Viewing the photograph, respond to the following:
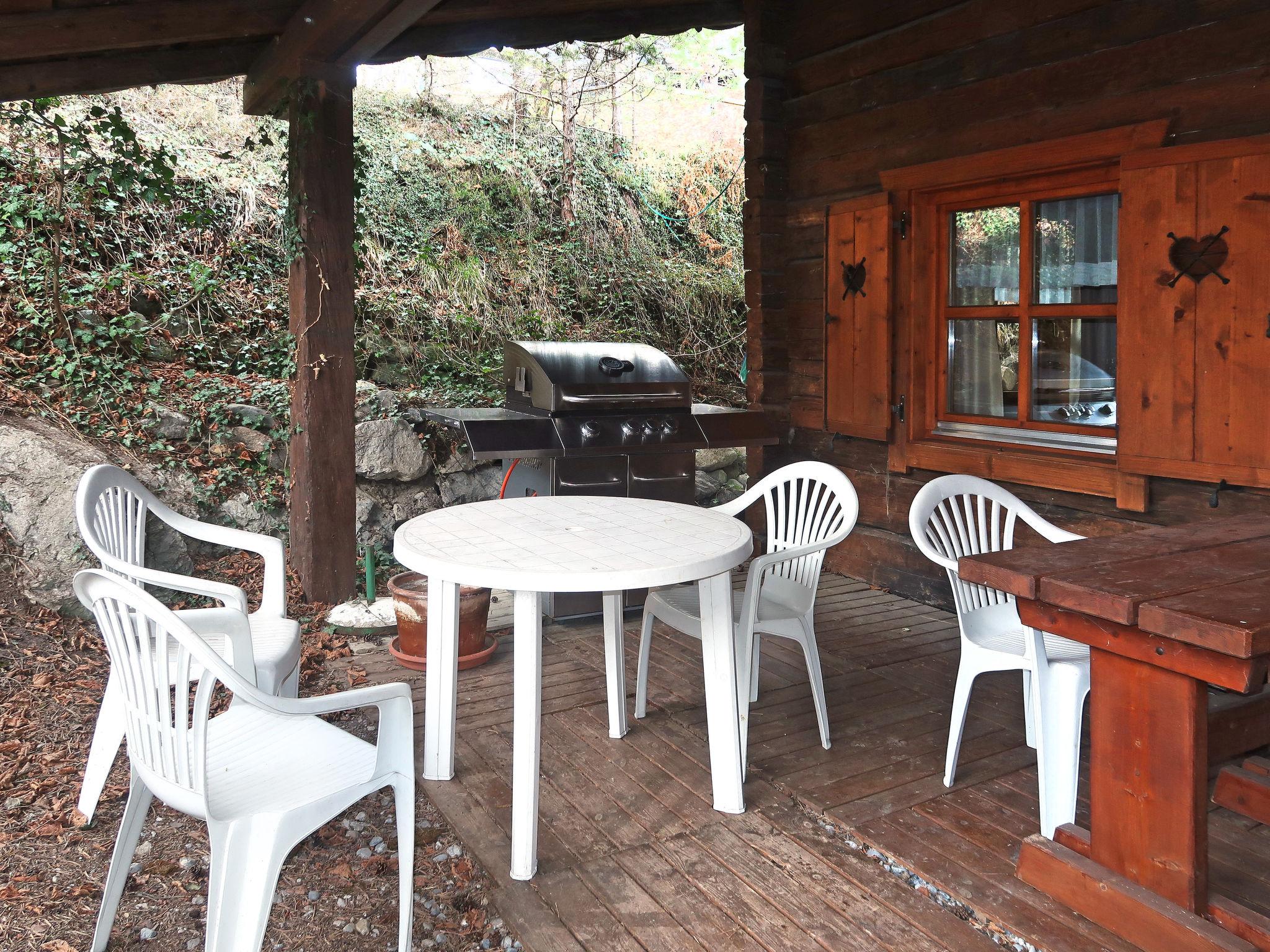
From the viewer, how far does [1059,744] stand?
7.90 ft

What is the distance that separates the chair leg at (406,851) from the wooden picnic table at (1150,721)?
4.21ft

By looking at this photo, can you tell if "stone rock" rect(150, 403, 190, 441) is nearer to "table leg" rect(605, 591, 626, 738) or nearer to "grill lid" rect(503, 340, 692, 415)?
"grill lid" rect(503, 340, 692, 415)

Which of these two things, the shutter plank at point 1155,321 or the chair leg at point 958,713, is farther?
the shutter plank at point 1155,321

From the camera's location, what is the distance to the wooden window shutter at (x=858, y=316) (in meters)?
4.61

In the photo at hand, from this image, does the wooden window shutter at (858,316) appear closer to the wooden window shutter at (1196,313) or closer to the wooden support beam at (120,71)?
the wooden window shutter at (1196,313)

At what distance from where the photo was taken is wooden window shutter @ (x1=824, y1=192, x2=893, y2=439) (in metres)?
4.61

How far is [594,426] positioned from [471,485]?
1.51 metres

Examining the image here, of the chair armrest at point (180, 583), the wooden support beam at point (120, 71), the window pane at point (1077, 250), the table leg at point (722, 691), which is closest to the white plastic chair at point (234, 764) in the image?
the chair armrest at point (180, 583)

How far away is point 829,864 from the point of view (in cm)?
241

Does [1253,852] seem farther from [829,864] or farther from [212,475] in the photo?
[212,475]

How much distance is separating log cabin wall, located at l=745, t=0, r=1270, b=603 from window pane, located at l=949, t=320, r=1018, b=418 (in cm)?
25

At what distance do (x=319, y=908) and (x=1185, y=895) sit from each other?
1847 mm

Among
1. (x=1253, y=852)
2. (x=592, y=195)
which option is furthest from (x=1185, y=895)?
(x=592, y=195)

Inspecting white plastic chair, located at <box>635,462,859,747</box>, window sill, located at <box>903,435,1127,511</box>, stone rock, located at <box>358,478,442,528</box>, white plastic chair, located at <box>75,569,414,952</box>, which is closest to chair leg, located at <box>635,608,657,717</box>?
white plastic chair, located at <box>635,462,859,747</box>
